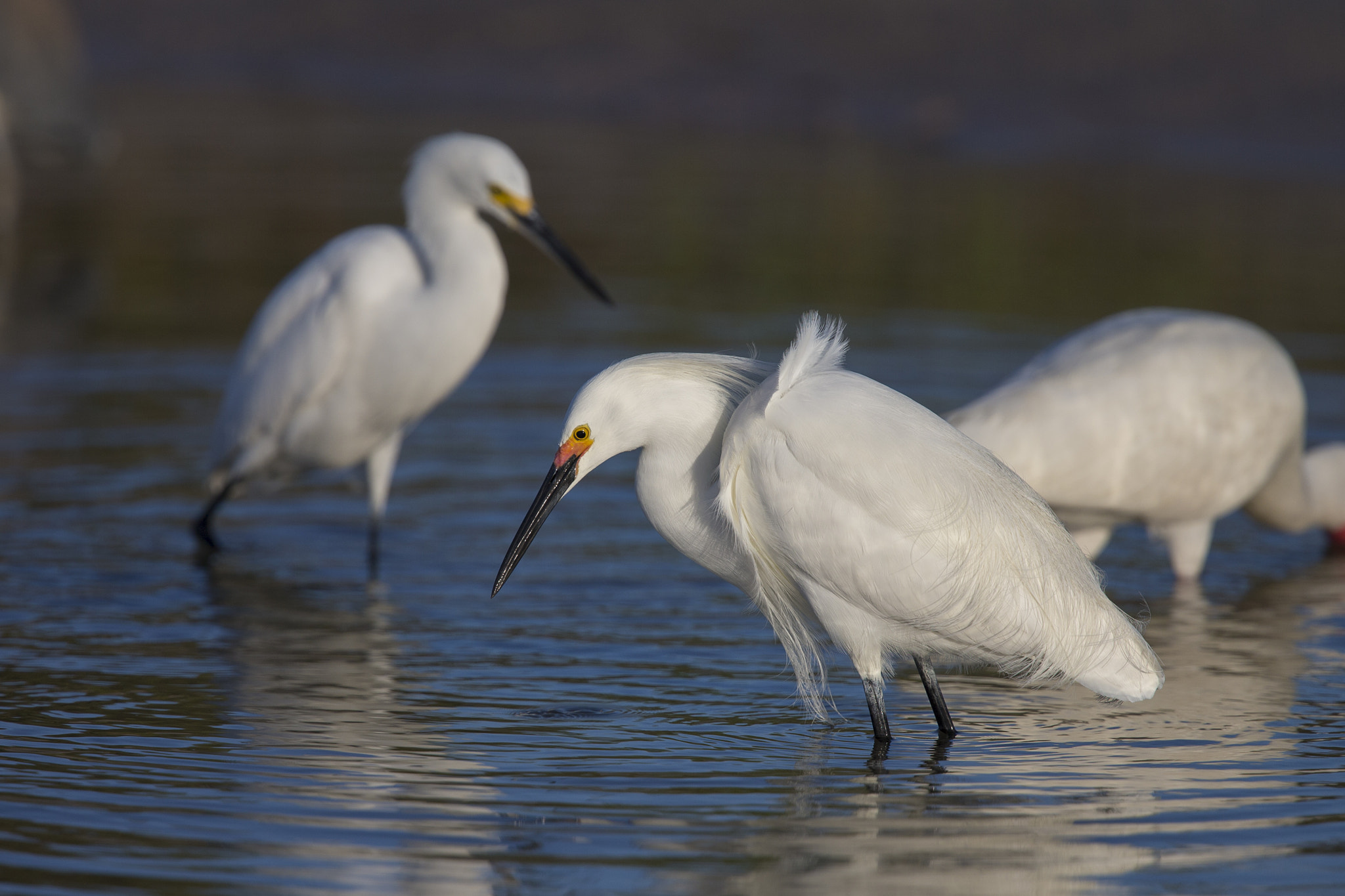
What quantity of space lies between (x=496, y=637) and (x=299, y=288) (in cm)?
249

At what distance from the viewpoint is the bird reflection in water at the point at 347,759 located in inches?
179

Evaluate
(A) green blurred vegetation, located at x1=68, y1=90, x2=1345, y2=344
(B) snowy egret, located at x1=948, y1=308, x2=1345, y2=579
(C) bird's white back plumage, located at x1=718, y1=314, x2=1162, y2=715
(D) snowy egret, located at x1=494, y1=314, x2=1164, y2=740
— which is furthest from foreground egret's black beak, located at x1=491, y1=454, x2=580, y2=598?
(A) green blurred vegetation, located at x1=68, y1=90, x2=1345, y2=344

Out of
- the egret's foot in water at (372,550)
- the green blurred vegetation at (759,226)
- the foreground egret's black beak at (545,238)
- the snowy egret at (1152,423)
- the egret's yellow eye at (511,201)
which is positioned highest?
the egret's yellow eye at (511,201)

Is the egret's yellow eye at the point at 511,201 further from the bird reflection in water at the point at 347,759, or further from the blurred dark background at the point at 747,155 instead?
the blurred dark background at the point at 747,155

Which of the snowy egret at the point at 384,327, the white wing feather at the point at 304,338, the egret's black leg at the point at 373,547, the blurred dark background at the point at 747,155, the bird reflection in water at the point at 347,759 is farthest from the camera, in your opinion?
the blurred dark background at the point at 747,155

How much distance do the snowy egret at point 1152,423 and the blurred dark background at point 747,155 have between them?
492 cm

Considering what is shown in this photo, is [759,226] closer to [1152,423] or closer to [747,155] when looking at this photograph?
[747,155]

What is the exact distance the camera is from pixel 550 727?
5.63m

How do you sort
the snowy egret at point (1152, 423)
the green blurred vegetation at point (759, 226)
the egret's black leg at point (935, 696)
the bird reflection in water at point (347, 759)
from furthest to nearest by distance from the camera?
the green blurred vegetation at point (759, 226) < the snowy egret at point (1152, 423) < the egret's black leg at point (935, 696) < the bird reflection in water at point (347, 759)

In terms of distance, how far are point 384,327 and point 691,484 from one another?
3072mm

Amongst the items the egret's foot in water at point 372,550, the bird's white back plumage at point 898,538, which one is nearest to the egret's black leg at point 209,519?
the egret's foot in water at point 372,550

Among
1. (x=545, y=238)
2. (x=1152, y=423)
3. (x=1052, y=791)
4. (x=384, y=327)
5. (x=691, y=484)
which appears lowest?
(x=1052, y=791)

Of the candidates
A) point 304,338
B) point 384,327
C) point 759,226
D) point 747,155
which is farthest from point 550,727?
point 747,155

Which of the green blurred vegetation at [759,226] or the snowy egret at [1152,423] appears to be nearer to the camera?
the snowy egret at [1152,423]
